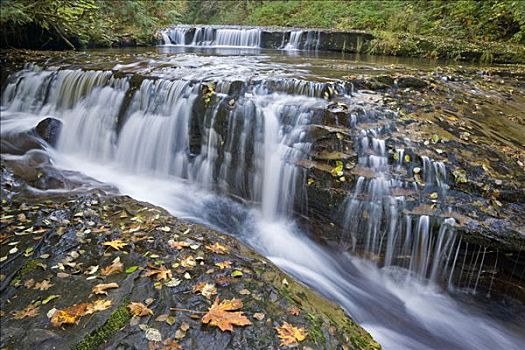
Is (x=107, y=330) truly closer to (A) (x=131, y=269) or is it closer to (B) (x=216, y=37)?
(A) (x=131, y=269)

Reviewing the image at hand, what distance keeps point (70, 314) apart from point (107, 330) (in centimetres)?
39

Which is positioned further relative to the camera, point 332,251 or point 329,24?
point 329,24

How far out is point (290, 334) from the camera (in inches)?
104

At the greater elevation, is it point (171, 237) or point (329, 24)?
point (329, 24)

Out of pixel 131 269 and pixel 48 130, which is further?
pixel 48 130

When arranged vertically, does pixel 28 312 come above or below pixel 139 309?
below

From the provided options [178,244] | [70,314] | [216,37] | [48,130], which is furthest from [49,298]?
[216,37]

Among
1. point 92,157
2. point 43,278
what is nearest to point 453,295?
point 43,278

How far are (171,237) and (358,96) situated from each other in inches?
159

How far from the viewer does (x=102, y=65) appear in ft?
28.3

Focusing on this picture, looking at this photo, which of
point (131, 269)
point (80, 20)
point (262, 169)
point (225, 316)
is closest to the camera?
point (225, 316)

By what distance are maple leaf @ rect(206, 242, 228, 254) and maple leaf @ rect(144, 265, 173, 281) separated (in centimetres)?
52

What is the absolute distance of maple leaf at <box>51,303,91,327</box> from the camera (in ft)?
8.76

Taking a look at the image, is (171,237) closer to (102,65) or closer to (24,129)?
(24,129)
